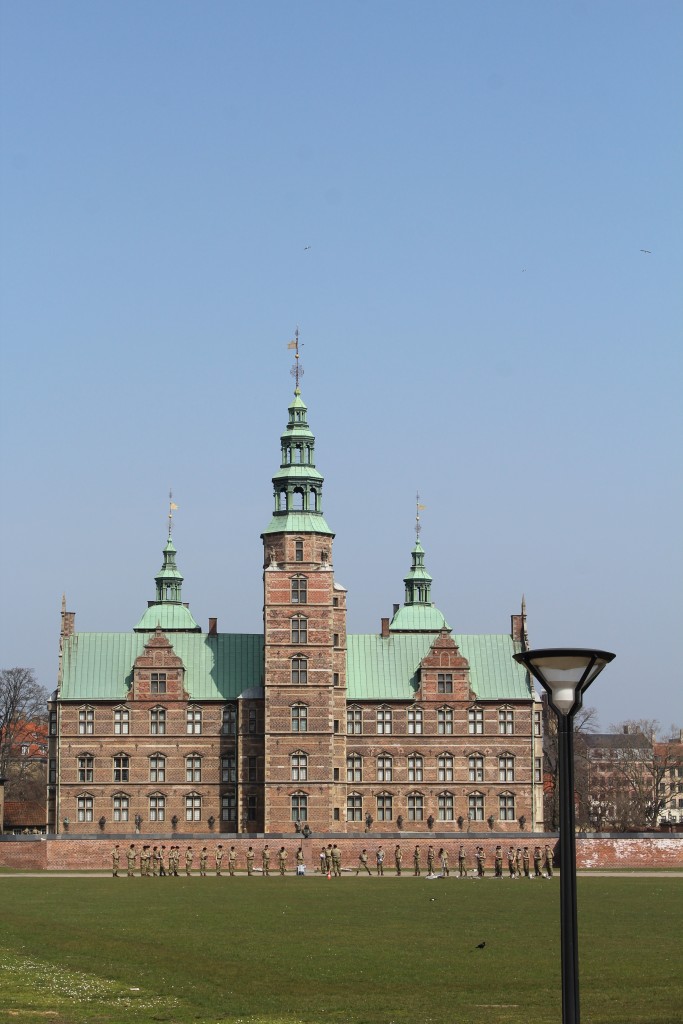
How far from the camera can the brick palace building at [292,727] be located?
8044 cm

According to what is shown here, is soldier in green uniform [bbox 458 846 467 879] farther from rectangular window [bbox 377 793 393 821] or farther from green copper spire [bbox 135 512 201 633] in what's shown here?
green copper spire [bbox 135 512 201 633]

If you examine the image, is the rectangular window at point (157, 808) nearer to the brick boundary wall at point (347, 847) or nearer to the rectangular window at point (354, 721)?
the rectangular window at point (354, 721)

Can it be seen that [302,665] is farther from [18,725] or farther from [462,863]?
[18,725]

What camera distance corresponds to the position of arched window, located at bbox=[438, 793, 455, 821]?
82375 millimetres

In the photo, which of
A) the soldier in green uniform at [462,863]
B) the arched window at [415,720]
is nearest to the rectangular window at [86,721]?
the arched window at [415,720]

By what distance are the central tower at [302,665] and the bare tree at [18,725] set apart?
25.5m

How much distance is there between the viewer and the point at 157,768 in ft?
268

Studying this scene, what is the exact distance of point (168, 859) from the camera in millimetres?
68875

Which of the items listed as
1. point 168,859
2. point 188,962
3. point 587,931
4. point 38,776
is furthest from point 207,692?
point 188,962

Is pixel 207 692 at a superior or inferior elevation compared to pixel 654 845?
superior

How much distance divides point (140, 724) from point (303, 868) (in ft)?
59.6

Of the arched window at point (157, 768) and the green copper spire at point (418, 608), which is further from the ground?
the green copper spire at point (418, 608)

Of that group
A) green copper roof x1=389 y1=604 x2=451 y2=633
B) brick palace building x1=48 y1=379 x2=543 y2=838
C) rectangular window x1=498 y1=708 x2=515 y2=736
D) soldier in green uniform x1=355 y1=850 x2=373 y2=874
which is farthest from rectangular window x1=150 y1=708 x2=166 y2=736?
rectangular window x1=498 y1=708 x2=515 y2=736

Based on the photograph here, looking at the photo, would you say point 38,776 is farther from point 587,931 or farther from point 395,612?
point 587,931
